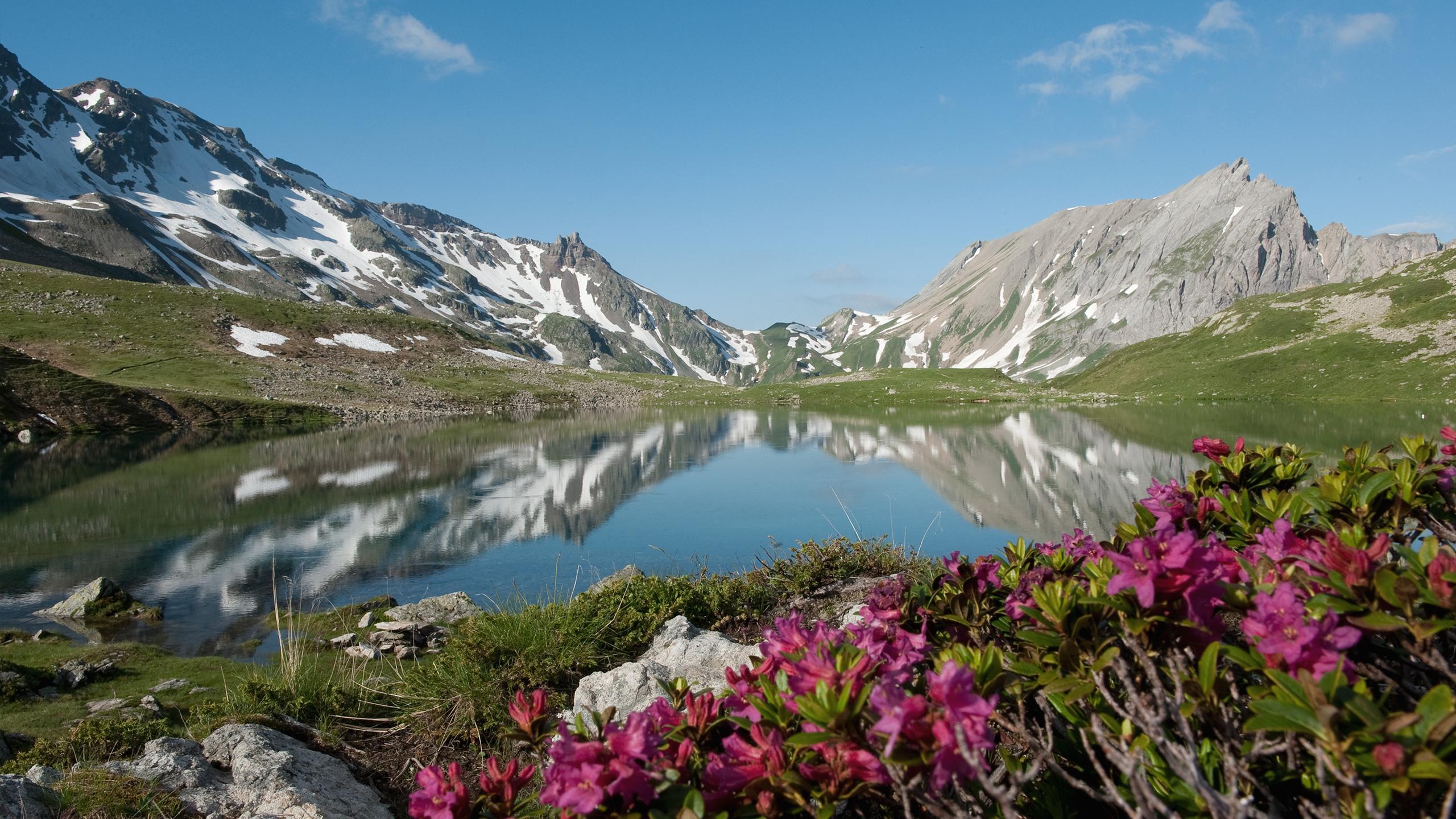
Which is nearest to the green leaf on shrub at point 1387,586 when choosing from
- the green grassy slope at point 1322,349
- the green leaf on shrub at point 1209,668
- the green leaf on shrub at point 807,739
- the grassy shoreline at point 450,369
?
the green leaf on shrub at point 1209,668

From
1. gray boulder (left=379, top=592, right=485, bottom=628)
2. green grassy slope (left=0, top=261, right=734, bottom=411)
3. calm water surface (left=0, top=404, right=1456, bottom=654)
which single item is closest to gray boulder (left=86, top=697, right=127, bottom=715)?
calm water surface (left=0, top=404, right=1456, bottom=654)

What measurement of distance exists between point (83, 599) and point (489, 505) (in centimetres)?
1003

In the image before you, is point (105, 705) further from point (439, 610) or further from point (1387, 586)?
point (1387, 586)

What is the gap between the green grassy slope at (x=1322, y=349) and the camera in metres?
69.1

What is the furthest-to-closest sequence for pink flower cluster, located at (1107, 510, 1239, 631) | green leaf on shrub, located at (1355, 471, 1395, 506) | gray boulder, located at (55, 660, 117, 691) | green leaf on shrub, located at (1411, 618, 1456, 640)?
gray boulder, located at (55, 660, 117, 691) < green leaf on shrub, located at (1355, 471, 1395, 506) < pink flower cluster, located at (1107, 510, 1239, 631) < green leaf on shrub, located at (1411, 618, 1456, 640)

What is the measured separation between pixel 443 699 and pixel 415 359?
288 ft

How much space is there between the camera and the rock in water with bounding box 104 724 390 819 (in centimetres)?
390

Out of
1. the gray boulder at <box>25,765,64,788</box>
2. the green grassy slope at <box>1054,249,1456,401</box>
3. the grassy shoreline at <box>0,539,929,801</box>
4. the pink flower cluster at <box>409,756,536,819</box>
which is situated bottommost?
the grassy shoreline at <box>0,539,929,801</box>

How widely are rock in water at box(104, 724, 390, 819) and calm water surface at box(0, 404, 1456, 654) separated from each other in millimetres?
6648

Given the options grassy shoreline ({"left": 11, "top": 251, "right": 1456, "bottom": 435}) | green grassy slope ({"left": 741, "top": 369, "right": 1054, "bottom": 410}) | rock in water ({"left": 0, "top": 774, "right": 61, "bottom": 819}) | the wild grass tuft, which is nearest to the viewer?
rock in water ({"left": 0, "top": 774, "right": 61, "bottom": 819})

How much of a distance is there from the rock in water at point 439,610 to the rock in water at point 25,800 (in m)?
6.43

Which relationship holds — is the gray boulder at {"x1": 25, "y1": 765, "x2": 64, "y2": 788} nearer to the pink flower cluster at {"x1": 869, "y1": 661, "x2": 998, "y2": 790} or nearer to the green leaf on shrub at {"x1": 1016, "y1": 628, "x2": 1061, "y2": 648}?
the pink flower cluster at {"x1": 869, "y1": 661, "x2": 998, "y2": 790}

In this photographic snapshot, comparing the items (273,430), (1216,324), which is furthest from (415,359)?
(1216,324)

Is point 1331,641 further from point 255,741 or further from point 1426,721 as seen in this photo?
point 255,741
